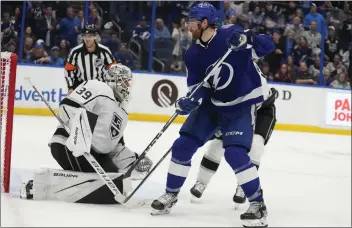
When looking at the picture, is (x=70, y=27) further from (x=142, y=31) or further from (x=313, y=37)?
(x=313, y=37)

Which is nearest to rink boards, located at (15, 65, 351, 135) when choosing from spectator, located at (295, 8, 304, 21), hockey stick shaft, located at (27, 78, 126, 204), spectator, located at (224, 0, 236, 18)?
spectator, located at (295, 8, 304, 21)

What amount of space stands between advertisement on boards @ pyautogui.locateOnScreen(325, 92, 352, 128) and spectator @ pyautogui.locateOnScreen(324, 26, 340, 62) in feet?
1.77

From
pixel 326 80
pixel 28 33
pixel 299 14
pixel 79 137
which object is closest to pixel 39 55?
pixel 28 33

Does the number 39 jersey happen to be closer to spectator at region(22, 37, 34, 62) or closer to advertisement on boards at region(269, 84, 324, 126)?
spectator at region(22, 37, 34, 62)

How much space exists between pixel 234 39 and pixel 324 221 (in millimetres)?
994

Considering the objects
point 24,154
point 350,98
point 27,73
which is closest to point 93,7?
point 27,73

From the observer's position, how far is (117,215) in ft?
10.9

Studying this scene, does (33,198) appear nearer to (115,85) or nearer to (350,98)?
(115,85)

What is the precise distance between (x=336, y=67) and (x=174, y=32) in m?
1.98

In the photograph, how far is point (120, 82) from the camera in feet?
12.5

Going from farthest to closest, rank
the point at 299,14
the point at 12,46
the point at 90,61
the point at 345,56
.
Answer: the point at 299,14 → the point at 345,56 → the point at 12,46 → the point at 90,61

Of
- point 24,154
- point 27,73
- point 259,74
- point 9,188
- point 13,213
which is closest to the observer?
point 13,213

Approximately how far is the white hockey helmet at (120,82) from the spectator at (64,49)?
480 centimetres

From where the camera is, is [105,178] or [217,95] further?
[105,178]
